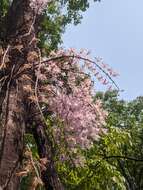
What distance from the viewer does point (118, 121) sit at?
121 feet

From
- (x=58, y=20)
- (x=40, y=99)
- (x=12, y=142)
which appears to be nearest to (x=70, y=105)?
(x=40, y=99)

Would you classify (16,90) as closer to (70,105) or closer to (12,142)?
(12,142)

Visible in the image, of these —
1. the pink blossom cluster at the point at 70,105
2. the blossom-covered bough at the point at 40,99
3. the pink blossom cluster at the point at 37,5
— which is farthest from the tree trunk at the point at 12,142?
the pink blossom cluster at the point at 37,5

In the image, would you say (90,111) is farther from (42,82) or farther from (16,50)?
(16,50)

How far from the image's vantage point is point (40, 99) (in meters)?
4.60

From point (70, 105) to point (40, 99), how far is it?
1.49 feet

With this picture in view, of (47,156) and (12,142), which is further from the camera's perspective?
(47,156)

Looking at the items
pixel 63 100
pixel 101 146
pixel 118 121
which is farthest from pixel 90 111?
pixel 118 121

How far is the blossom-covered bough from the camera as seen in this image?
153 inches

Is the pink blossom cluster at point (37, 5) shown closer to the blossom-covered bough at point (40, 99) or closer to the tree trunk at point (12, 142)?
the blossom-covered bough at point (40, 99)

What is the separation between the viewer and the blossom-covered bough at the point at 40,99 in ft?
12.7

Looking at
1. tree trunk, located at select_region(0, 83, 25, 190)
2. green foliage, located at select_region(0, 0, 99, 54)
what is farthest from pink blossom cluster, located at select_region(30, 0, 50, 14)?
green foliage, located at select_region(0, 0, 99, 54)

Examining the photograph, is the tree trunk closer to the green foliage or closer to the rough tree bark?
the rough tree bark

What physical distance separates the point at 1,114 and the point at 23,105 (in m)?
0.41
